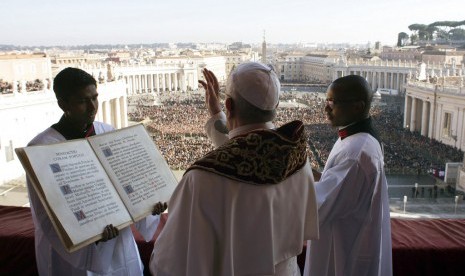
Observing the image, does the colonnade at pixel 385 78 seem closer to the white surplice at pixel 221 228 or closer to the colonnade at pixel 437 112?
the colonnade at pixel 437 112

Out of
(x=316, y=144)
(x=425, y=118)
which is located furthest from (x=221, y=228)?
(x=425, y=118)

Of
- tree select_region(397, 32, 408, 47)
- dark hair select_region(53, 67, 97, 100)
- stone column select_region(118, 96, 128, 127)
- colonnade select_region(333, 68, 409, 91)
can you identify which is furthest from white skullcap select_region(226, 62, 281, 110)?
tree select_region(397, 32, 408, 47)

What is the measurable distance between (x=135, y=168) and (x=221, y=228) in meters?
0.64

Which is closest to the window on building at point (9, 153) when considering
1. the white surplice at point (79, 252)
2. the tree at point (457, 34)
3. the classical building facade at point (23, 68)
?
the classical building facade at point (23, 68)

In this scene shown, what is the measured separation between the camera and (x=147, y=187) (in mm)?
1696

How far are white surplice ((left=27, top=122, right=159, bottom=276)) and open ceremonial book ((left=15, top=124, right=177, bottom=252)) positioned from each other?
21cm

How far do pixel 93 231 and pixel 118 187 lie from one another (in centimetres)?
20

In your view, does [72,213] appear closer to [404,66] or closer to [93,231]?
[93,231]

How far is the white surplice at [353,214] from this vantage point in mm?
1800

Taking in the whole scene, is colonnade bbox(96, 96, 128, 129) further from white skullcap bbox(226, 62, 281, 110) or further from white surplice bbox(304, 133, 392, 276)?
white skullcap bbox(226, 62, 281, 110)

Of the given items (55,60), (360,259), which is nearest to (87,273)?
(360,259)

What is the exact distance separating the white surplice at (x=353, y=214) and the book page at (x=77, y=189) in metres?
0.81

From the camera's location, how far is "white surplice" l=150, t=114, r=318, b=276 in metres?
1.15

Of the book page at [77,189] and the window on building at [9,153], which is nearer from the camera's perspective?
the book page at [77,189]
